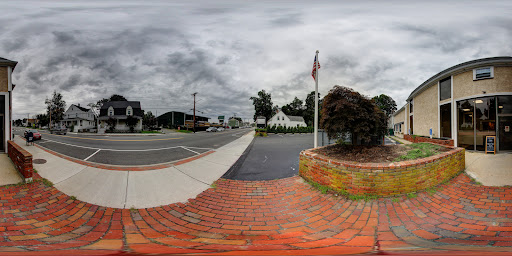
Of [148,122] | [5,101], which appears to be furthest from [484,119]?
[148,122]

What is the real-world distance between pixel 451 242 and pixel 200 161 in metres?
5.28

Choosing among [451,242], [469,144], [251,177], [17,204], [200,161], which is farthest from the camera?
[469,144]

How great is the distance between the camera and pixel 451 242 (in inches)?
93.4

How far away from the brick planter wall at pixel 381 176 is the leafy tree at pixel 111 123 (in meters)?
7.85

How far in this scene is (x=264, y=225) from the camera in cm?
270

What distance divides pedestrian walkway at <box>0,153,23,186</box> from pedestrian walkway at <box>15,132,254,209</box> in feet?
1.18

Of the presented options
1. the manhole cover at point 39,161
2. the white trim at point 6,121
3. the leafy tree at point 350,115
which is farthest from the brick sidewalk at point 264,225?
the white trim at point 6,121

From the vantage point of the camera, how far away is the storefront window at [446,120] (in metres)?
8.93

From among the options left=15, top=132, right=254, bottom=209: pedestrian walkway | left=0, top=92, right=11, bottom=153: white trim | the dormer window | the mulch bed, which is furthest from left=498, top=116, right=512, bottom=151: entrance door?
left=0, top=92, right=11, bottom=153: white trim

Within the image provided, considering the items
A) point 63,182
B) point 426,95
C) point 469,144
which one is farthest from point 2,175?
point 426,95

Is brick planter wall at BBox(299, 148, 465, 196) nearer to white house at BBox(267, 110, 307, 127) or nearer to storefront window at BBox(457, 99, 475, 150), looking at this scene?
storefront window at BBox(457, 99, 475, 150)

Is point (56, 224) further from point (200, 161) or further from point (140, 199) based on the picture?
point (200, 161)

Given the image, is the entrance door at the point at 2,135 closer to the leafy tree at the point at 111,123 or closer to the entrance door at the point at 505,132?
the leafy tree at the point at 111,123

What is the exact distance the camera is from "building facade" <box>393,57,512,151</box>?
7.23 meters
